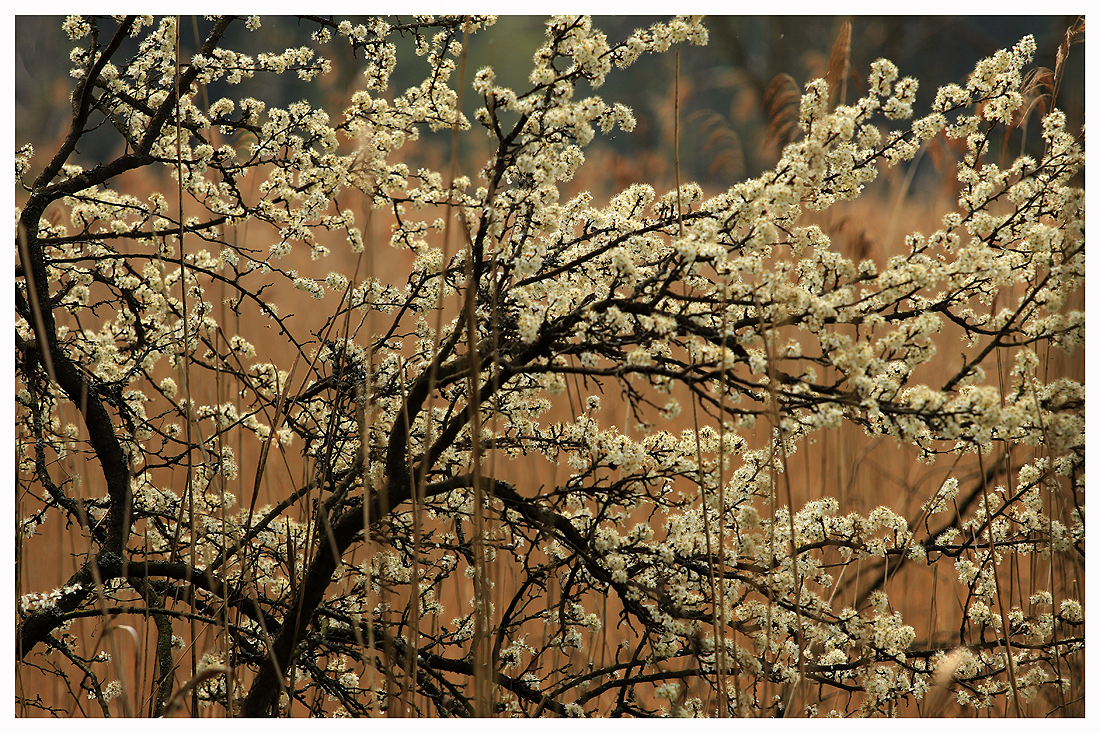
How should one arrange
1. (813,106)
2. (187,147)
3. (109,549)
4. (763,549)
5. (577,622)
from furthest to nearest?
(187,147) < (109,549) < (577,622) < (763,549) < (813,106)

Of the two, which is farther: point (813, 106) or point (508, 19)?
point (508, 19)

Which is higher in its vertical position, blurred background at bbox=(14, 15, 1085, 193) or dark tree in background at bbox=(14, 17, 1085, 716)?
blurred background at bbox=(14, 15, 1085, 193)

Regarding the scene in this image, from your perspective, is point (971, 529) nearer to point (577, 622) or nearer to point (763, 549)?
point (763, 549)

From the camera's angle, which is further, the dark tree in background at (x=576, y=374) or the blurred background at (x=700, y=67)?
the blurred background at (x=700, y=67)

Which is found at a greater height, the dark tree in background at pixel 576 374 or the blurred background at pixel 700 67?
the blurred background at pixel 700 67

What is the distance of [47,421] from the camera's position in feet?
6.63

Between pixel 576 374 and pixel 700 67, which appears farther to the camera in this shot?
pixel 700 67

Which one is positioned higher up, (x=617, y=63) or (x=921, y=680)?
(x=617, y=63)

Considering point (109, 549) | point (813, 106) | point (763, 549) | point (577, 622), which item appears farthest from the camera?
point (109, 549)

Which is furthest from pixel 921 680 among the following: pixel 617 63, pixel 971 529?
pixel 617 63

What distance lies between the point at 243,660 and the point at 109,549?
395mm

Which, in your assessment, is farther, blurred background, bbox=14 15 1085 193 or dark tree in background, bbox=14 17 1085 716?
blurred background, bbox=14 15 1085 193

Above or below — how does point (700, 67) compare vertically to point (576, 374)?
above
